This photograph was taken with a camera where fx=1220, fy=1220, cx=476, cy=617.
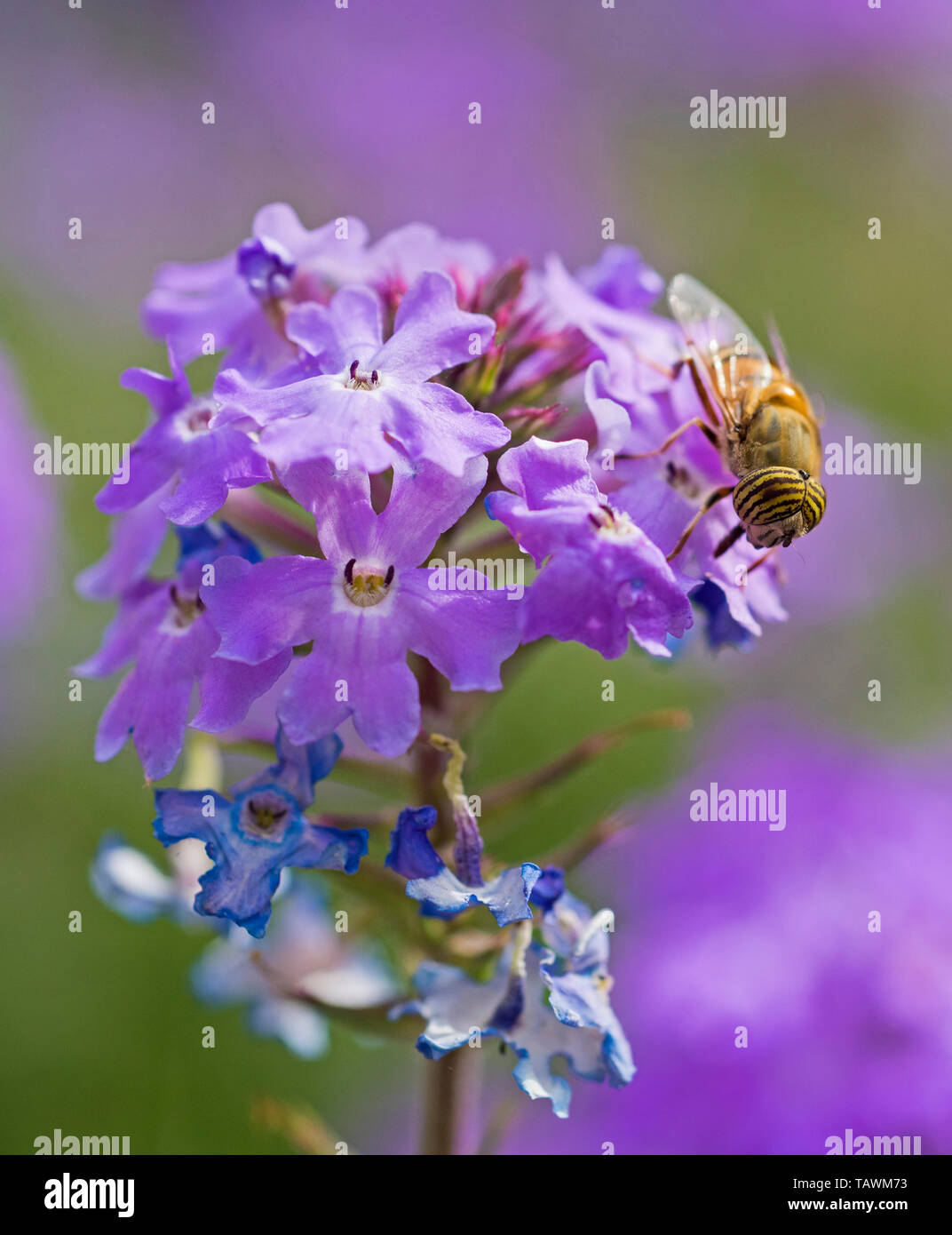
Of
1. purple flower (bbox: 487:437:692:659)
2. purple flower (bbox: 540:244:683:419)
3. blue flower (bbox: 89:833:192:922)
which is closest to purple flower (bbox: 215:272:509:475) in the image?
purple flower (bbox: 487:437:692:659)

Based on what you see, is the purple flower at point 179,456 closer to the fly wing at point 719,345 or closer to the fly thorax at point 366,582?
the fly thorax at point 366,582

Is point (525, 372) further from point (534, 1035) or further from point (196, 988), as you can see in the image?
point (196, 988)

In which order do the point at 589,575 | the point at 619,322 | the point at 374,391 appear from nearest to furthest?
1. the point at 589,575
2. the point at 374,391
3. the point at 619,322

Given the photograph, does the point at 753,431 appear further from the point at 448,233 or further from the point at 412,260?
the point at 448,233

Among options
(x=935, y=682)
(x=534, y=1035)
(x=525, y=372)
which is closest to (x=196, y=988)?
(x=534, y=1035)

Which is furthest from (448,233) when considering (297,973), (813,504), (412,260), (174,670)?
(174,670)

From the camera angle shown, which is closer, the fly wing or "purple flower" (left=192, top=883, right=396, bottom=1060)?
the fly wing

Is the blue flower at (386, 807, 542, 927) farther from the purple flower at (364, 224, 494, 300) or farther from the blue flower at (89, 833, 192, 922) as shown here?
the purple flower at (364, 224, 494, 300)
